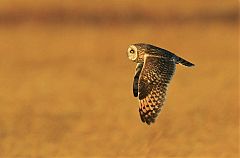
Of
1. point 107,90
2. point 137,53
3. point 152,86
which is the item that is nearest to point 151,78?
point 152,86

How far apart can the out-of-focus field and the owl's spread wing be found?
210 cm

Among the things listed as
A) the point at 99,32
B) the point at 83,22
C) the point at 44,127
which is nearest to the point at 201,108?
the point at 44,127

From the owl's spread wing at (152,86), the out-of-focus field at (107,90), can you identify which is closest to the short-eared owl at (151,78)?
the owl's spread wing at (152,86)

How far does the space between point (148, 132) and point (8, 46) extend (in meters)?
9.25

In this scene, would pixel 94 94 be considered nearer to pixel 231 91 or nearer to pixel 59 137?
pixel 231 91

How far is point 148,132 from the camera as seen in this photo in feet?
34.2

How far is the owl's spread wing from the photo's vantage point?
6969 millimetres

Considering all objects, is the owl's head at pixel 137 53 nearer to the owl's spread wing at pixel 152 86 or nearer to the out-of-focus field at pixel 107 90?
the owl's spread wing at pixel 152 86

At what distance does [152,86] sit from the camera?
7.02m

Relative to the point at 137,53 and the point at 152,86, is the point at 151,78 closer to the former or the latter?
the point at 152,86

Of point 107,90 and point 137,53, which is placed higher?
point 107,90

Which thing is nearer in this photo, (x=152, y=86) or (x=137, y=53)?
(x=152, y=86)

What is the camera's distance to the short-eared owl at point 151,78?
6977mm

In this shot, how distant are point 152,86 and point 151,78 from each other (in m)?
0.08
